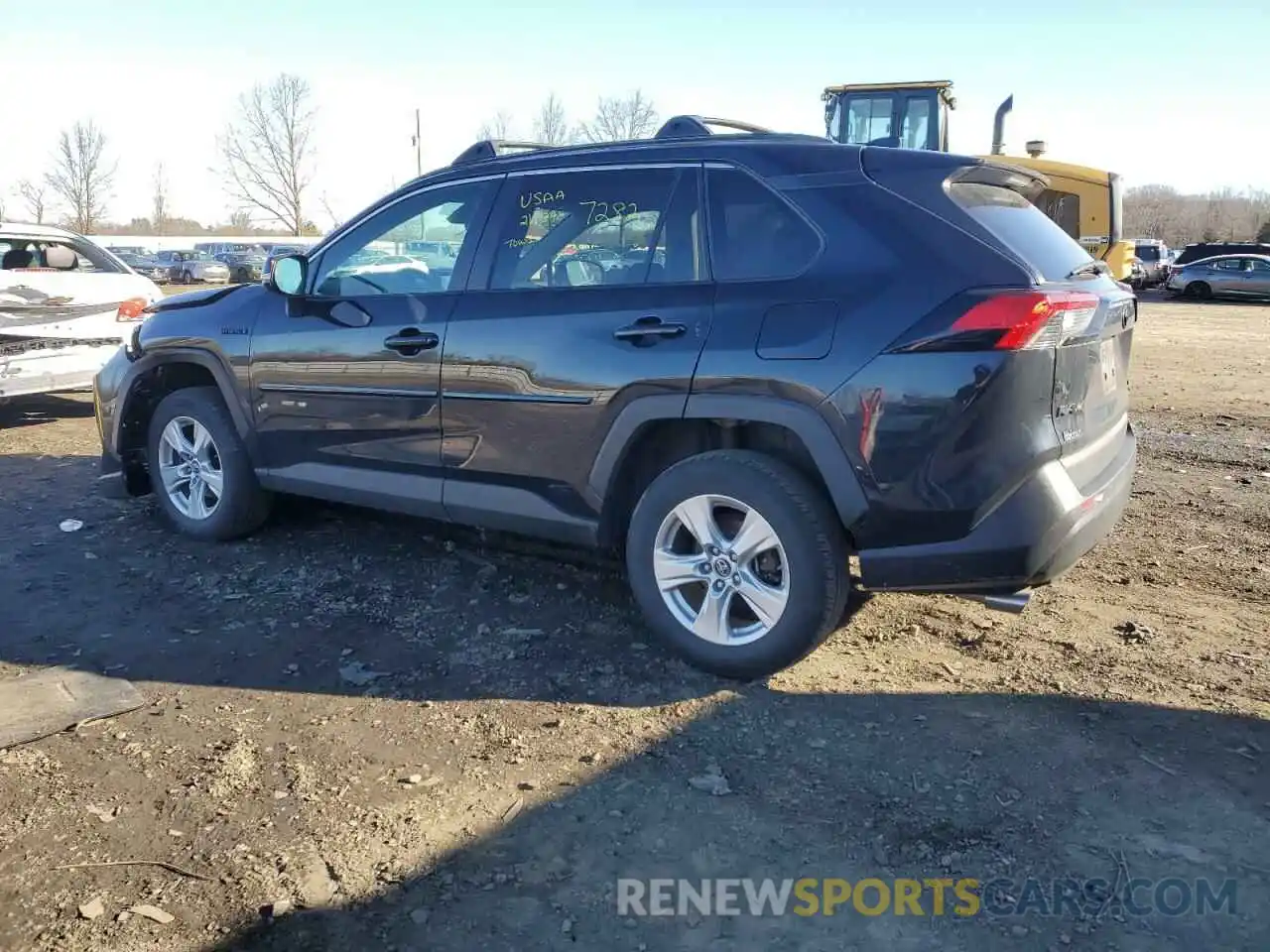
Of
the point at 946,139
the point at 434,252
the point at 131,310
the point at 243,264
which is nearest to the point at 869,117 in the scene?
the point at 946,139

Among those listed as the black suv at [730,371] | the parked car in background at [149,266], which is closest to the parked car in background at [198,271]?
the parked car in background at [149,266]

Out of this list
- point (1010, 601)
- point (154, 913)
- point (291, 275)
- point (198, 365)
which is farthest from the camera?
point (198, 365)

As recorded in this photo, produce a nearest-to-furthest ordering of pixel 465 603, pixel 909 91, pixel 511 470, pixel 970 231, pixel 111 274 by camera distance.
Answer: pixel 970 231 → pixel 511 470 → pixel 465 603 → pixel 111 274 → pixel 909 91

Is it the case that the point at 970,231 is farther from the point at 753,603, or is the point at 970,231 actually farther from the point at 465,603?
the point at 465,603

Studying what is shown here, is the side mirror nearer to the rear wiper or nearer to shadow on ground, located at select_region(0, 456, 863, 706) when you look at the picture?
shadow on ground, located at select_region(0, 456, 863, 706)

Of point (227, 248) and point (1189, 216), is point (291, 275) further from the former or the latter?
point (1189, 216)

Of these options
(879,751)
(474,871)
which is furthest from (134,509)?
(879,751)

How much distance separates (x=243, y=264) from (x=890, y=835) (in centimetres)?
4493

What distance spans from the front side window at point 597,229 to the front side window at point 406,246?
0.66 feet

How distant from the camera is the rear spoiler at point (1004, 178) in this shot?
3670 millimetres

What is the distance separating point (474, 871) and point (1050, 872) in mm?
1493

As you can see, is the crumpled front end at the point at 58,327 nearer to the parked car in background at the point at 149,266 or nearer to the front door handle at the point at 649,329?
the front door handle at the point at 649,329

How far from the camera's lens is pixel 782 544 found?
11.7 feet

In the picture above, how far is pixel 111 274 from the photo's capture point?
8898mm
